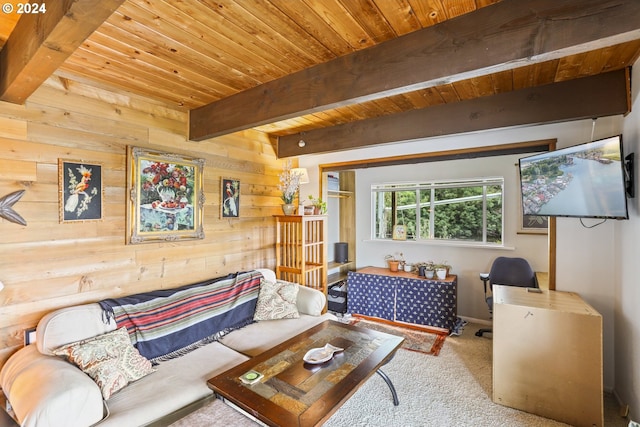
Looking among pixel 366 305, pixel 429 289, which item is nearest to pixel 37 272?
pixel 366 305

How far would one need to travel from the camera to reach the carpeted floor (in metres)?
2.06

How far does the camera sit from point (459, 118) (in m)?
2.62

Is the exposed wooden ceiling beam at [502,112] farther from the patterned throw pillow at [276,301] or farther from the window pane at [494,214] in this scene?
the window pane at [494,214]

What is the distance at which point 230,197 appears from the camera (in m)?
3.29

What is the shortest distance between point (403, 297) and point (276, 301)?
1.78 meters

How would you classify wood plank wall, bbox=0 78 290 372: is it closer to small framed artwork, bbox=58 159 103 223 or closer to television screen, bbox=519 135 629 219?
small framed artwork, bbox=58 159 103 223

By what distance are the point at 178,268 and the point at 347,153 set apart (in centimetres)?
237

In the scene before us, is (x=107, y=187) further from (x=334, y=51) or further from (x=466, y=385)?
(x=466, y=385)

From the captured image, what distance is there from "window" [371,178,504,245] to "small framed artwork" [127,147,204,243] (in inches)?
119

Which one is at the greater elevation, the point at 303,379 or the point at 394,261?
the point at 394,261

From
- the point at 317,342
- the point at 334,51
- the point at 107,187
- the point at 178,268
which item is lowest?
the point at 317,342

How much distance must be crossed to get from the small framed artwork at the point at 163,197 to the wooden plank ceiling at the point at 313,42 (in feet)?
1.92

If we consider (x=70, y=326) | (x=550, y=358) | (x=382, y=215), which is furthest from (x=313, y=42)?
Result: (x=382, y=215)

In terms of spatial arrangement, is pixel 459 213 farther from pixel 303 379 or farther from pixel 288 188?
pixel 303 379
